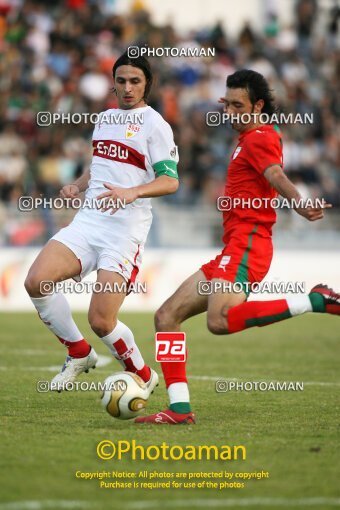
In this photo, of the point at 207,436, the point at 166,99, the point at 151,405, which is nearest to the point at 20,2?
the point at 166,99

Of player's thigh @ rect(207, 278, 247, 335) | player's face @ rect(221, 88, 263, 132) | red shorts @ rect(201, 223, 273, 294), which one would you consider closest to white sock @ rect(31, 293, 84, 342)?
red shorts @ rect(201, 223, 273, 294)

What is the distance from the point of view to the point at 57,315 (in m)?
8.47

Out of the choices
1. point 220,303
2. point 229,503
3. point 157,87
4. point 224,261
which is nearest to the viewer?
point 229,503

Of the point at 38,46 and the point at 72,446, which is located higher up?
the point at 38,46

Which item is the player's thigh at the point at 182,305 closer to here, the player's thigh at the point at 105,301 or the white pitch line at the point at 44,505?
the player's thigh at the point at 105,301

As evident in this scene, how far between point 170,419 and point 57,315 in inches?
57.6

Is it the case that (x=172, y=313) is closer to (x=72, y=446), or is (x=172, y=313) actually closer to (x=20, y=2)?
A: (x=72, y=446)

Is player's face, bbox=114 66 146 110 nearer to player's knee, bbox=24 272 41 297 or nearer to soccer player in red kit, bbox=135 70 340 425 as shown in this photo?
soccer player in red kit, bbox=135 70 340 425

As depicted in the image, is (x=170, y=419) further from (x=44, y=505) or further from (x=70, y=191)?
(x=44, y=505)

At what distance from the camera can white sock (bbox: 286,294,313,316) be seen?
23.4ft

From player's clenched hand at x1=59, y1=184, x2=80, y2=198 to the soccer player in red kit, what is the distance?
1.29 meters

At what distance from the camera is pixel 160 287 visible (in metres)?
18.8

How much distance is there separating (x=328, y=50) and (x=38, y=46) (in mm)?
6699

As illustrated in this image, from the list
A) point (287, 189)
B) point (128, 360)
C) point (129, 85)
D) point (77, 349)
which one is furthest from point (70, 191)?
point (287, 189)
